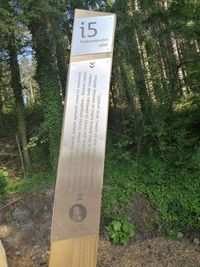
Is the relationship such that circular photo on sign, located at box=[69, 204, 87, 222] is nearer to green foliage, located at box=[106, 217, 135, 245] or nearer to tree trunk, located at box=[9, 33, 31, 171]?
green foliage, located at box=[106, 217, 135, 245]

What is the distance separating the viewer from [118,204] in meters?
6.12

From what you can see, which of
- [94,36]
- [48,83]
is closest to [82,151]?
[94,36]

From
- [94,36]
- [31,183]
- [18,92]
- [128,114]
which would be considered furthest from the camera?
[18,92]

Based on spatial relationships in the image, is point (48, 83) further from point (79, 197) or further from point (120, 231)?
point (79, 197)

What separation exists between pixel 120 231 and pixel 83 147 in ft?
10.7

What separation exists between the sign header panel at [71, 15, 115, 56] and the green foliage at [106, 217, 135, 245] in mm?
3546

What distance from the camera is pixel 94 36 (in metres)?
2.90

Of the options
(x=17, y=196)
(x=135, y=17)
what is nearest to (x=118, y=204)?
(x=17, y=196)

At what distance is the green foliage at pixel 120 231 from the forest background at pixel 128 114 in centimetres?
15

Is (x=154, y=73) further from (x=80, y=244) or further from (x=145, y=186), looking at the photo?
(x=80, y=244)

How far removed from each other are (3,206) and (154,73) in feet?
15.4

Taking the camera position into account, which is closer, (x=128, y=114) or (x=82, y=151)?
(x=82, y=151)

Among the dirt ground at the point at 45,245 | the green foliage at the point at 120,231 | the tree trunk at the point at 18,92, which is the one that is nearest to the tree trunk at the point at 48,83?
the tree trunk at the point at 18,92

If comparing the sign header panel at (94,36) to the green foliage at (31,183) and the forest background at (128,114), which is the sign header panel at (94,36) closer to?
the forest background at (128,114)
